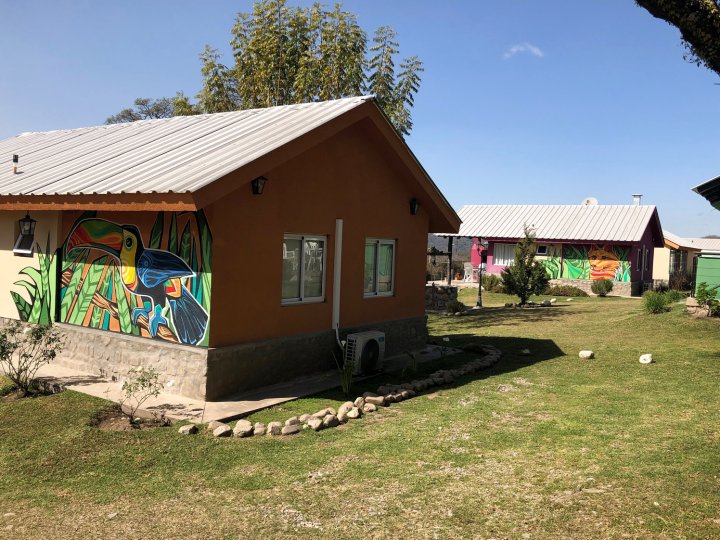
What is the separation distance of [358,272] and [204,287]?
3.60 metres

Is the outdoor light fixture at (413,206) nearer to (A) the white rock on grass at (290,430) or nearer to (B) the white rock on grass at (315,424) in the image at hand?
(B) the white rock on grass at (315,424)

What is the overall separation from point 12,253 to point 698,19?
11.3 metres

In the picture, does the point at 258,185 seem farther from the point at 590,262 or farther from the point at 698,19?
the point at 590,262

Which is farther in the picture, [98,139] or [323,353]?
[98,139]

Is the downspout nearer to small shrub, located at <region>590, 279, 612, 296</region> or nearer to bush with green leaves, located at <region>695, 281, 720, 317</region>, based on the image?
bush with green leaves, located at <region>695, 281, 720, 317</region>

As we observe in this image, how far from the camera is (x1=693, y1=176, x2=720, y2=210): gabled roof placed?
49.4 ft

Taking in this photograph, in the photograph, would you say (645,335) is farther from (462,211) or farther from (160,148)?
(462,211)

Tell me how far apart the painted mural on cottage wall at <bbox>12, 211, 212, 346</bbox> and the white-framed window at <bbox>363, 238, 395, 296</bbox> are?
4.00m

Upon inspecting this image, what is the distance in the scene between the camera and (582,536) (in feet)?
14.9

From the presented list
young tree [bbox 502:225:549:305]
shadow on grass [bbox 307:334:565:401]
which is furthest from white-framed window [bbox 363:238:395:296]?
young tree [bbox 502:225:549:305]

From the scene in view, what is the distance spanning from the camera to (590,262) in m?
33.6

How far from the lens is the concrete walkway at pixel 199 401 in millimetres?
7832

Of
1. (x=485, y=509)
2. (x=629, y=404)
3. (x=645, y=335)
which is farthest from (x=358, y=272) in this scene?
(x=645, y=335)

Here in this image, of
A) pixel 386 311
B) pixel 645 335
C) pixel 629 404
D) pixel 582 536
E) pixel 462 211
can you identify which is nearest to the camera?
pixel 582 536
